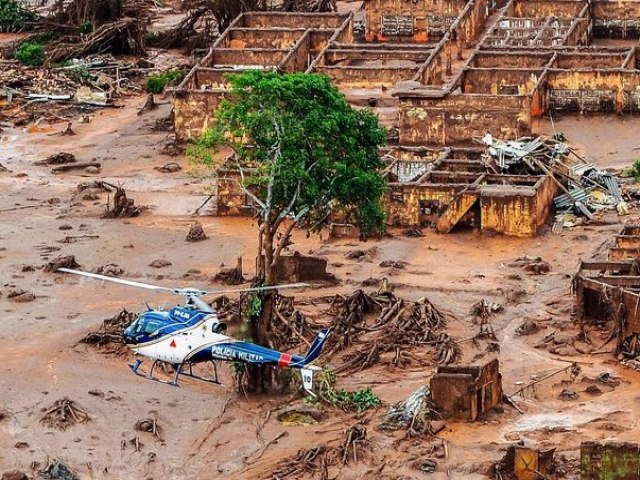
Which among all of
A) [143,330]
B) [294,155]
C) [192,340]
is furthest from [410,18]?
[192,340]

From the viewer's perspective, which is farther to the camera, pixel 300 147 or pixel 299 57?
pixel 299 57

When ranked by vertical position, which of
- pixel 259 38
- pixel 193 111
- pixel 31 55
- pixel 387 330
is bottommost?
pixel 31 55

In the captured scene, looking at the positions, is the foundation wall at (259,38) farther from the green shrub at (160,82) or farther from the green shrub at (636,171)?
the green shrub at (636,171)

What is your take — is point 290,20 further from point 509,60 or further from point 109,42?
point 509,60

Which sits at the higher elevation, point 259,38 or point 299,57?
point 259,38

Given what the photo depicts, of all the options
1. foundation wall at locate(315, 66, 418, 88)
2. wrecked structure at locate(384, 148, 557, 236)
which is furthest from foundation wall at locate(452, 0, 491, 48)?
wrecked structure at locate(384, 148, 557, 236)

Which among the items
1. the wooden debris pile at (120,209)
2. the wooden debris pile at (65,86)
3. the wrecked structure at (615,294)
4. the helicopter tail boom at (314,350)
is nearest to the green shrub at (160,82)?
the wooden debris pile at (65,86)

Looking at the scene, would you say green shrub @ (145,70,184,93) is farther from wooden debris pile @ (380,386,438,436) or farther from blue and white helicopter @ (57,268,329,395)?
wooden debris pile @ (380,386,438,436)
